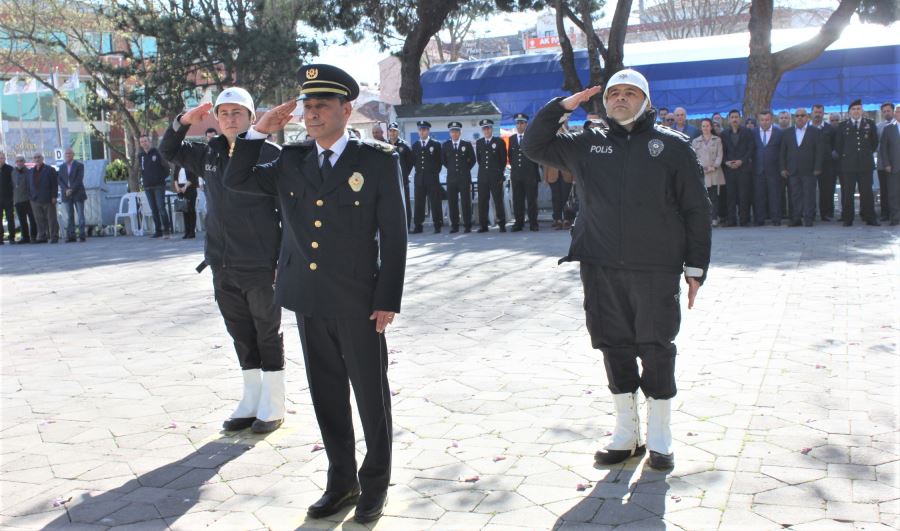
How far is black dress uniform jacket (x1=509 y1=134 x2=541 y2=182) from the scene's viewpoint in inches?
679

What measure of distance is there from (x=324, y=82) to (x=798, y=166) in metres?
13.6

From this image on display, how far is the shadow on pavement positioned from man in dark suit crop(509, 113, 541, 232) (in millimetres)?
12750

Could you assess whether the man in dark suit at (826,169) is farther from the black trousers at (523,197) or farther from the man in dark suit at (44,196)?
the man in dark suit at (44,196)

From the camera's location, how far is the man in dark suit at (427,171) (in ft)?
59.6

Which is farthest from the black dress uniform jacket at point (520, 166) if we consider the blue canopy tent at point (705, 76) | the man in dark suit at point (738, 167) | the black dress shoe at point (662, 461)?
the black dress shoe at point (662, 461)

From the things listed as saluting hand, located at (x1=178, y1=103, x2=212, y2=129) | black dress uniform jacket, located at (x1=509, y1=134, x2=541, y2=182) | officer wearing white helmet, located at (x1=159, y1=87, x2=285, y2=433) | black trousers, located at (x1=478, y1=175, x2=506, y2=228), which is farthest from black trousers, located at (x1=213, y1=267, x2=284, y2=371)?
black trousers, located at (x1=478, y1=175, x2=506, y2=228)

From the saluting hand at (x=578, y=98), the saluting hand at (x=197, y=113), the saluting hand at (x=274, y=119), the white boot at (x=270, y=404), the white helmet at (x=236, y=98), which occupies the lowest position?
the white boot at (x=270, y=404)

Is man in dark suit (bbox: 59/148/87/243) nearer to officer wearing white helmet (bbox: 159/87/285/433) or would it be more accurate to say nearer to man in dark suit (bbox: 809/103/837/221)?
man in dark suit (bbox: 809/103/837/221)

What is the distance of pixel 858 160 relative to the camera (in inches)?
613

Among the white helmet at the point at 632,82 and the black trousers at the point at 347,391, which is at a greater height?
the white helmet at the point at 632,82

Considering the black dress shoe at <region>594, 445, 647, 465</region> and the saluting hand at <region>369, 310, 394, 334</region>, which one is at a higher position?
the saluting hand at <region>369, 310, 394, 334</region>

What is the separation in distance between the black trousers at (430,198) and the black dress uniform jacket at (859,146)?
7.40 meters

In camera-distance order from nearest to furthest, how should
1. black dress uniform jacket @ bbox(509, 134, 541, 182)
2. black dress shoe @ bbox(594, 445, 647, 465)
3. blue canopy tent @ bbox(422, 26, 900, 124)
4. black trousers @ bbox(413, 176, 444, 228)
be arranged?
black dress shoe @ bbox(594, 445, 647, 465), black dress uniform jacket @ bbox(509, 134, 541, 182), black trousers @ bbox(413, 176, 444, 228), blue canopy tent @ bbox(422, 26, 900, 124)

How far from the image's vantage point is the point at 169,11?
27.1m
